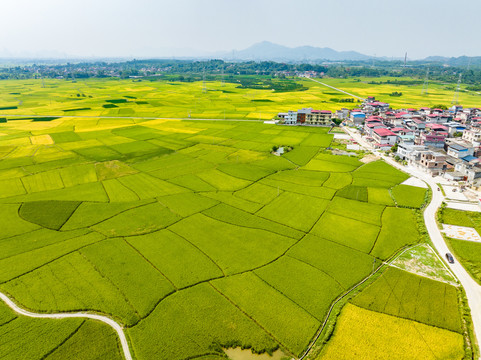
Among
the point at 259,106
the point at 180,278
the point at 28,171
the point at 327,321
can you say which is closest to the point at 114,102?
the point at 259,106

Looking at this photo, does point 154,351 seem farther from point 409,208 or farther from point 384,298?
point 409,208

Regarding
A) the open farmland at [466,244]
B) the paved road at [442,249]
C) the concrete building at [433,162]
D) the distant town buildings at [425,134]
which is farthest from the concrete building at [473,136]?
the open farmland at [466,244]

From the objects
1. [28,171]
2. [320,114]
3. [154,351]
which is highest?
[320,114]

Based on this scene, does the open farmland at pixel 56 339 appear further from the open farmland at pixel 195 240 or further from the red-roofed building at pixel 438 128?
the red-roofed building at pixel 438 128

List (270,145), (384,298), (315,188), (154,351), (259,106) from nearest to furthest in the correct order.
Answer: (154,351) → (384,298) → (315,188) → (270,145) → (259,106)

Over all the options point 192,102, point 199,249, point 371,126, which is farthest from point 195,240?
point 192,102

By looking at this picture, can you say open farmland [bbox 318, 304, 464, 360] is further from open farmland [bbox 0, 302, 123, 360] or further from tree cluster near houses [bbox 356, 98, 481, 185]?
tree cluster near houses [bbox 356, 98, 481, 185]
